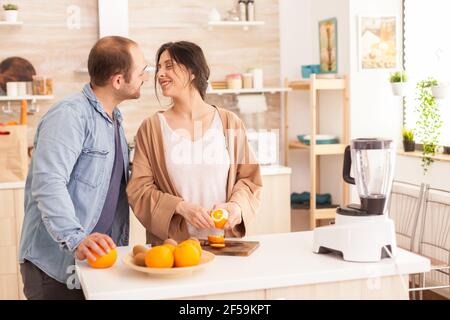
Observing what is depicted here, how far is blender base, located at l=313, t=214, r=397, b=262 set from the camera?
1.95 meters

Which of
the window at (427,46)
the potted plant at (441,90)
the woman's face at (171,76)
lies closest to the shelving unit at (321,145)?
the window at (427,46)

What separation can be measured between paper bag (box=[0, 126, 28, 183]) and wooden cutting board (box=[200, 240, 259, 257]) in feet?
6.72

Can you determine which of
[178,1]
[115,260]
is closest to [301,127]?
[178,1]

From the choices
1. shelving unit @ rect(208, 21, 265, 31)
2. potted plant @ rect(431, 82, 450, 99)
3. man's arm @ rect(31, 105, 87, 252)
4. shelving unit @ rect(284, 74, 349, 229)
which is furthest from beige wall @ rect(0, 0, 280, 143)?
man's arm @ rect(31, 105, 87, 252)

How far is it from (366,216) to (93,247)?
2.63 feet

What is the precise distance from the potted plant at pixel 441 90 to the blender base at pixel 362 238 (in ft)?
7.70

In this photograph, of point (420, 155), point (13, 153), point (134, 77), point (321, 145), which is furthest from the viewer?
point (321, 145)

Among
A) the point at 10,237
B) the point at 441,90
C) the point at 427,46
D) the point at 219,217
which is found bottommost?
the point at 10,237

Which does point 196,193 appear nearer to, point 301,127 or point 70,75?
point 70,75

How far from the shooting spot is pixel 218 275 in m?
1.83

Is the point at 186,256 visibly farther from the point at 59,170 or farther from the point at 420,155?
the point at 420,155

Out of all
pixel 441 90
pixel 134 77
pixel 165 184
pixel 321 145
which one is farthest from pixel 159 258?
pixel 321 145

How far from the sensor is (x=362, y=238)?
1.95m

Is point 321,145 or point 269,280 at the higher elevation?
point 321,145
